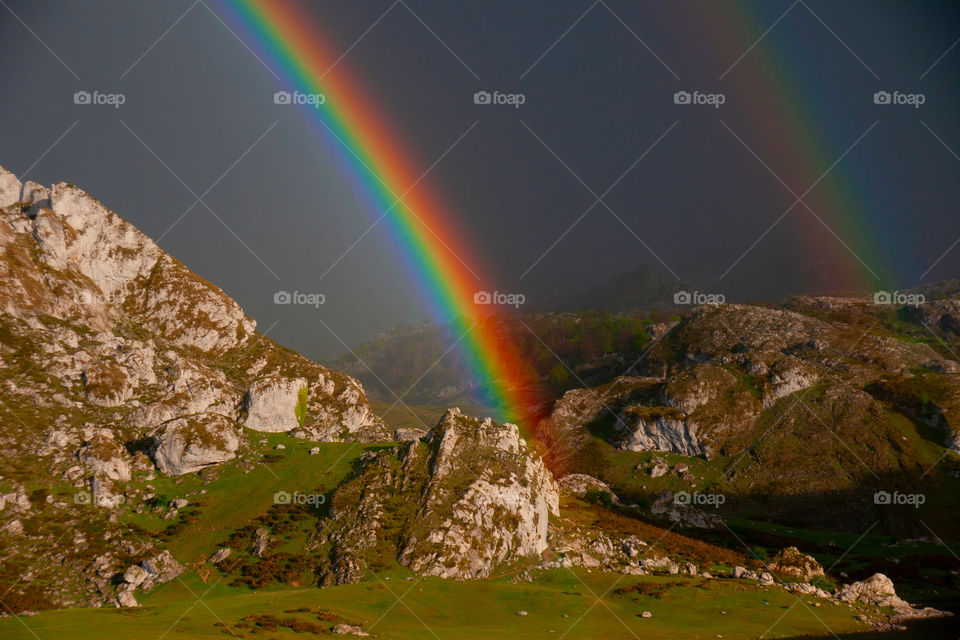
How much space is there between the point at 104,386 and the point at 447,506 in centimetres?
6363

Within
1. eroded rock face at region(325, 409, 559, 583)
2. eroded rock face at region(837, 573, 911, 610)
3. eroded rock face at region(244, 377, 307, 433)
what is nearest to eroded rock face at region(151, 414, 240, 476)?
eroded rock face at region(244, 377, 307, 433)

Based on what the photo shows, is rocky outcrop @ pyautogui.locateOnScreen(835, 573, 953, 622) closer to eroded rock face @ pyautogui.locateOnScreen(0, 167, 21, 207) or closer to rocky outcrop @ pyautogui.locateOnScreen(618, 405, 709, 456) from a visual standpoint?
rocky outcrop @ pyautogui.locateOnScreen(618, 405, 709, 456)

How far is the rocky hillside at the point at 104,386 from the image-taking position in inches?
2968

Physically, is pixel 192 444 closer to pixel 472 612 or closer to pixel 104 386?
pixel 104 386

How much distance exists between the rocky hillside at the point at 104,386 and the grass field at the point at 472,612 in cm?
1897

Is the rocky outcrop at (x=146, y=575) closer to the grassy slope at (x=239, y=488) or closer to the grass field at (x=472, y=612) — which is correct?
the grass field at (x=472, y=612)

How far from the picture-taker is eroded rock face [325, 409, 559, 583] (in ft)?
258

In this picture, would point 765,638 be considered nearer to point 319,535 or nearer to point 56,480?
point 319,535

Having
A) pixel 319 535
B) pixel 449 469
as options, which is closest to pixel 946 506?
pixel 449 469

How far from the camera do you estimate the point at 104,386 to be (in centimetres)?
9662

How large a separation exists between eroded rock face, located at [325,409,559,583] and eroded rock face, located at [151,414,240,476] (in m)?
24.5


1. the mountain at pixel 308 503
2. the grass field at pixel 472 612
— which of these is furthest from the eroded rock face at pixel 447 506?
the grass field at pixel 472 612

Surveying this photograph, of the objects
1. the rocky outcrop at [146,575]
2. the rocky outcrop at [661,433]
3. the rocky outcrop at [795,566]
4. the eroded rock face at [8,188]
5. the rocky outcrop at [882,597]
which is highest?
the eroded rock face at [8,188]

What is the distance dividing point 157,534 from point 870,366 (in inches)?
8055
